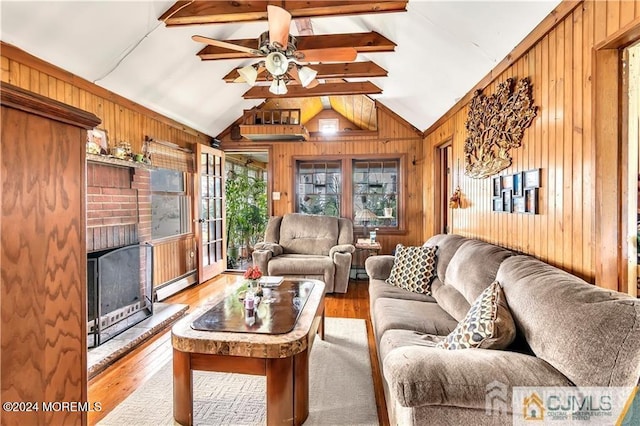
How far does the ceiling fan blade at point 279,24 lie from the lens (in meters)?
2.16

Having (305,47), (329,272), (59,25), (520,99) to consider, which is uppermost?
(305,47)

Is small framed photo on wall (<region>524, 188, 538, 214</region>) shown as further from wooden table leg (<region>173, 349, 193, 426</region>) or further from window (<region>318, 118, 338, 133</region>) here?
window (<region>318, 118, 338, 133</region>)

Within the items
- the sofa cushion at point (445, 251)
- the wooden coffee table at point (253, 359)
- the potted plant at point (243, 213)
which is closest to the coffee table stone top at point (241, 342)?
the wooden coffee table at point (253, 359)

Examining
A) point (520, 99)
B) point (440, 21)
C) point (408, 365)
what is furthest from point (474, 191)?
point (408, 365)

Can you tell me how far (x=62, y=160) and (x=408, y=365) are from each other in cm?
123

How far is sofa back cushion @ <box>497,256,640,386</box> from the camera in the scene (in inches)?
40.8

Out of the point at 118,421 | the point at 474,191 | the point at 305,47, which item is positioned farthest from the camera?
the point at 305,47

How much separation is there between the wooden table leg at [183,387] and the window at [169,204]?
2759 mm

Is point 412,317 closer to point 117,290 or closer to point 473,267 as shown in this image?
point 473,267

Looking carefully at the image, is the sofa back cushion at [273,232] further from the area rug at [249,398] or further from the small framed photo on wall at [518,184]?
the small framed photo on wall at [518,184]

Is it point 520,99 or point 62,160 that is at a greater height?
point 520,99

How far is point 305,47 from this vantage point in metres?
3.61

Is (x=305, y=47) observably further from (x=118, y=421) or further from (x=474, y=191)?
(x=118, y=421)

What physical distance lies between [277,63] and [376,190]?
3.55m
